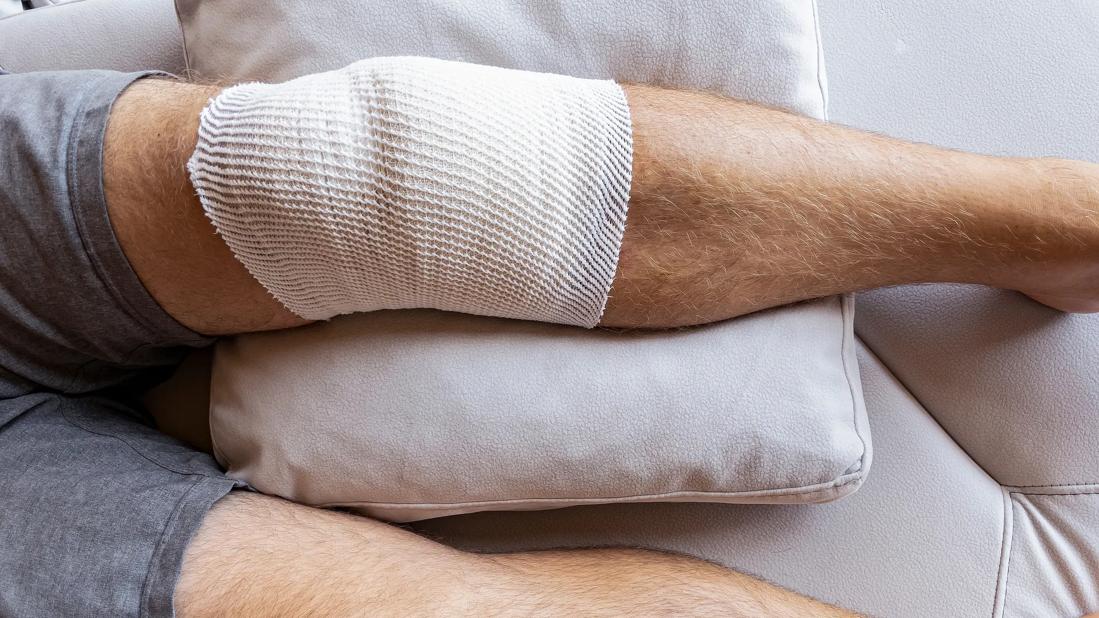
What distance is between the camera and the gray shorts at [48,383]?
70 cm

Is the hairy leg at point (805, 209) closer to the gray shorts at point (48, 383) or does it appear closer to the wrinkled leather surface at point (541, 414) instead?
the wrinkled leather surface at point (541, 414)

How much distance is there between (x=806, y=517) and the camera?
2.75 feet

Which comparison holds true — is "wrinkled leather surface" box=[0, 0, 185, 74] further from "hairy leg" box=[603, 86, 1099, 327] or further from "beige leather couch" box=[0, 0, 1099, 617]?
"hairy leg" box=[603, 86, 1099, 327]

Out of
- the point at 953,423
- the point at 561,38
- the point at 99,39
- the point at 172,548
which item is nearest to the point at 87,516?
the point at 172,548

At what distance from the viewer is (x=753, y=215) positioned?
75 cm

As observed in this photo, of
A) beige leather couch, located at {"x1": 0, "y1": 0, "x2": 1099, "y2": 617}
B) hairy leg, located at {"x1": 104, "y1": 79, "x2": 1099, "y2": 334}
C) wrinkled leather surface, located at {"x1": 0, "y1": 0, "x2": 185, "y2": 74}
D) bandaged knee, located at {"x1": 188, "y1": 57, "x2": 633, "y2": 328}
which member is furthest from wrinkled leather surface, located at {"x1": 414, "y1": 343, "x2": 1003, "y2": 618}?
wrinkled leather surface, located at {"x1": 0, "y1": 0, "x2": 185, "y2": 74}

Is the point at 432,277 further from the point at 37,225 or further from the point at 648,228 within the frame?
the point at 37,225

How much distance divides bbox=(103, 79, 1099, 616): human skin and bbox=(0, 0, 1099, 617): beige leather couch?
0.07 m

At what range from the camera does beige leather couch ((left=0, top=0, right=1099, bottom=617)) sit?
82cm

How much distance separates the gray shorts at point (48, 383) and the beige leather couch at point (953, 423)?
0.17m

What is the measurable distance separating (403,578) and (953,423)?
64 cm

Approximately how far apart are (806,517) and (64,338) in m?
0.83

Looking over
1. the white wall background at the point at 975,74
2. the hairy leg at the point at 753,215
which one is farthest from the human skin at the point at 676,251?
the white wall background at the point at 975,74

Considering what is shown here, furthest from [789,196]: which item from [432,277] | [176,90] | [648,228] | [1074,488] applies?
[176,90]
